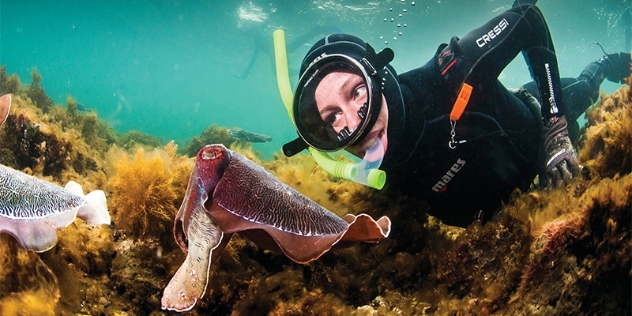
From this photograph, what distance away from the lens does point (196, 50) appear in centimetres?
6312

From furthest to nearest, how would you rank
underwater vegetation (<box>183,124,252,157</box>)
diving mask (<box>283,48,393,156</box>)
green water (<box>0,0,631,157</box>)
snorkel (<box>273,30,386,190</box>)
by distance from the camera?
green water (<box>0,0,631,157</box>), underwater vegetation (<box>183,124,252,157</box>), diving mask (<box>283,48,393,156</box>), snorkel (<box>273,30,386,190</box>)

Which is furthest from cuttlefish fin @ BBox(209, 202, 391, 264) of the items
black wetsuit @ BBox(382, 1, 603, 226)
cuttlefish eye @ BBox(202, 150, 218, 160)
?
black wetsuit @ BBox(382, 1, 603, 226)

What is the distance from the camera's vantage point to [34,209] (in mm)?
1649

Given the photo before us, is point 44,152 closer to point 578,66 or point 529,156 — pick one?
point 529,156

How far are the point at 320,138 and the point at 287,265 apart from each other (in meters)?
1.47

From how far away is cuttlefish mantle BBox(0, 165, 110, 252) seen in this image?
157 cm

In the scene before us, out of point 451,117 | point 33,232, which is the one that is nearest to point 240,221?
point 33,232

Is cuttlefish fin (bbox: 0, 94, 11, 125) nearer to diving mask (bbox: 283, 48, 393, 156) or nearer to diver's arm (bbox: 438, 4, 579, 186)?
diving mask (bbox: 283, 48, 393, 156)

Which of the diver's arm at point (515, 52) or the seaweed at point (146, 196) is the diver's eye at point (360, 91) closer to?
the diver's arm at point (515, 52)

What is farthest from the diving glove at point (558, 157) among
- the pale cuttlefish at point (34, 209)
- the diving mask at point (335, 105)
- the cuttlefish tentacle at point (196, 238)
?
the pale cuttlefish at point (34, 209)

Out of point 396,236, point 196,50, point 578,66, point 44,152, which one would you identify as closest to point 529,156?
point 396,236

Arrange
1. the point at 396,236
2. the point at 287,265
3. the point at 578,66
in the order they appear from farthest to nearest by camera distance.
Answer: the point at 578,66 < the point at 396,236 < the point at 287,265

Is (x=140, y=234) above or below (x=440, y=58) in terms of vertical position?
below

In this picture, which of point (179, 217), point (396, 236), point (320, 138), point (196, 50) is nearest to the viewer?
point (179, 217)
